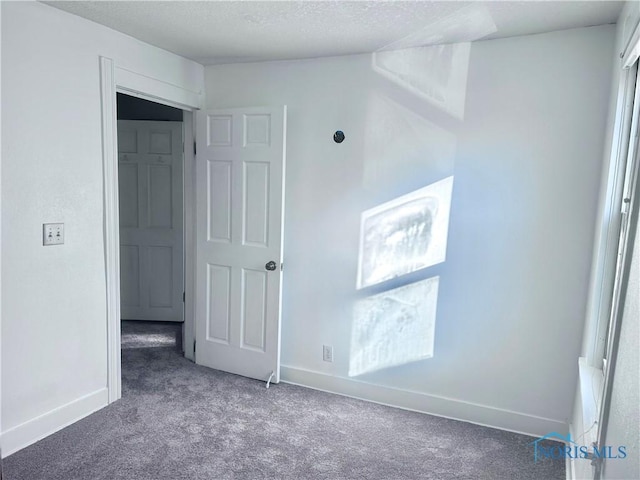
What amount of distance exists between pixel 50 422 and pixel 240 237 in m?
1.65

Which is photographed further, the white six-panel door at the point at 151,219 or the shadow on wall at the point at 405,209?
the white six-panel door at the point at 151,219

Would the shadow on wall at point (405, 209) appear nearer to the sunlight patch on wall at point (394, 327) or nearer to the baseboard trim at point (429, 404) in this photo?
the sunlight patch on wall at point (394, 327)

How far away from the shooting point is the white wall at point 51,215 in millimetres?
2361

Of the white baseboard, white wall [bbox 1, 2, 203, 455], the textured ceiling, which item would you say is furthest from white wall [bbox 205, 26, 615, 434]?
the white baseboard

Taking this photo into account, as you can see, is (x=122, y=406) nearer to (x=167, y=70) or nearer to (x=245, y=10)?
Answer: (x=167, y=70)

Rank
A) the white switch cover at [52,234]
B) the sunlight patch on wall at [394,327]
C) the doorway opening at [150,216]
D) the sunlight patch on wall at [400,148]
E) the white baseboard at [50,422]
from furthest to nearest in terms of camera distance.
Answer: the doorway opening at [150,216] < the sunlight patch on wall at [394,327] < the sunlight patch on wall at [400,148] < the white switch cover at [52,234] < the white baseboard at [50,422]

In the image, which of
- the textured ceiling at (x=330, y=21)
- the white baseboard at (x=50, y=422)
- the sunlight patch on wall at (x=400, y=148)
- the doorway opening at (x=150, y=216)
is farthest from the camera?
the doorway opening at (x=150, y=216)

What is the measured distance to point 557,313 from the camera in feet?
8.84

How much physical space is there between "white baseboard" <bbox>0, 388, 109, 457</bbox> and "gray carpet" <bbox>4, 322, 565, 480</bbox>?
0.05m

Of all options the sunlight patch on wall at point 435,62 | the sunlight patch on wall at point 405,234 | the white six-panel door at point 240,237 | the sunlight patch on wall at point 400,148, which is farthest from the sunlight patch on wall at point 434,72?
the white six-panel door at point 240,237

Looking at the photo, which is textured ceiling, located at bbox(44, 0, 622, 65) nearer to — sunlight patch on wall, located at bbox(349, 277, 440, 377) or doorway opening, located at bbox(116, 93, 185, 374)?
sunlight patch on wall, located at bbox(349, 277, 440, 377)

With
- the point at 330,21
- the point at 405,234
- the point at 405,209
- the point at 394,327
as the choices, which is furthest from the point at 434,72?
the point at 394,327

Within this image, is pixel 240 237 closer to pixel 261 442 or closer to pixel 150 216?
pixel 261 442

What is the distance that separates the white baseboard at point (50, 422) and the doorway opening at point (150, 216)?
1.60m
